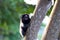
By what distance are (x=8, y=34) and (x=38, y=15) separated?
6.59 ft

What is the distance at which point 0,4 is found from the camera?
7.62 feet

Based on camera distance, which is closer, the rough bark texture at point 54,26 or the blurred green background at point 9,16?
the rough bark texture at point 54,26

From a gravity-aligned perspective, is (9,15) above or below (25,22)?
below

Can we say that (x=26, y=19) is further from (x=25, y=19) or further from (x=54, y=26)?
(x=54, y=26)

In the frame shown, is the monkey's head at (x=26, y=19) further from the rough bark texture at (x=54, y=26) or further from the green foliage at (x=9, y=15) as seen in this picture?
the green foliage at (x=9, y=15)

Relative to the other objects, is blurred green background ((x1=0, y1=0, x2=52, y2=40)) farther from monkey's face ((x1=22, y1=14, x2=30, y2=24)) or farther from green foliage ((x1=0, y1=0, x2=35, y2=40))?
monkey's face ((x1=22, y1=14, x2=30, y2=24))

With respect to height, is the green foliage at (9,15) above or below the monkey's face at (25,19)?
below

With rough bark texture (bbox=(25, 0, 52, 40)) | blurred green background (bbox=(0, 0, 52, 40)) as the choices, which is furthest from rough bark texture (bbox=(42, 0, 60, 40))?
blurred green background (bbox=(0, 0, 52, 40))

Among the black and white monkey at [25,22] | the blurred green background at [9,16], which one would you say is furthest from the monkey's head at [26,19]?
the blurred green background at [9,16]

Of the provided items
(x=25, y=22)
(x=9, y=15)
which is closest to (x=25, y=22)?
(x=25, y=22)

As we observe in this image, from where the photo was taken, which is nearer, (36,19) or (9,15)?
(36,19)

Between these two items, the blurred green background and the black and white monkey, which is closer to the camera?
the black and white monkey

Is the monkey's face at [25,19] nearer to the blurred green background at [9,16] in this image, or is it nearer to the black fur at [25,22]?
the black fur at [25,22]

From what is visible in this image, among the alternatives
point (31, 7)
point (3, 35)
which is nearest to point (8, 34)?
point (3, 35)
